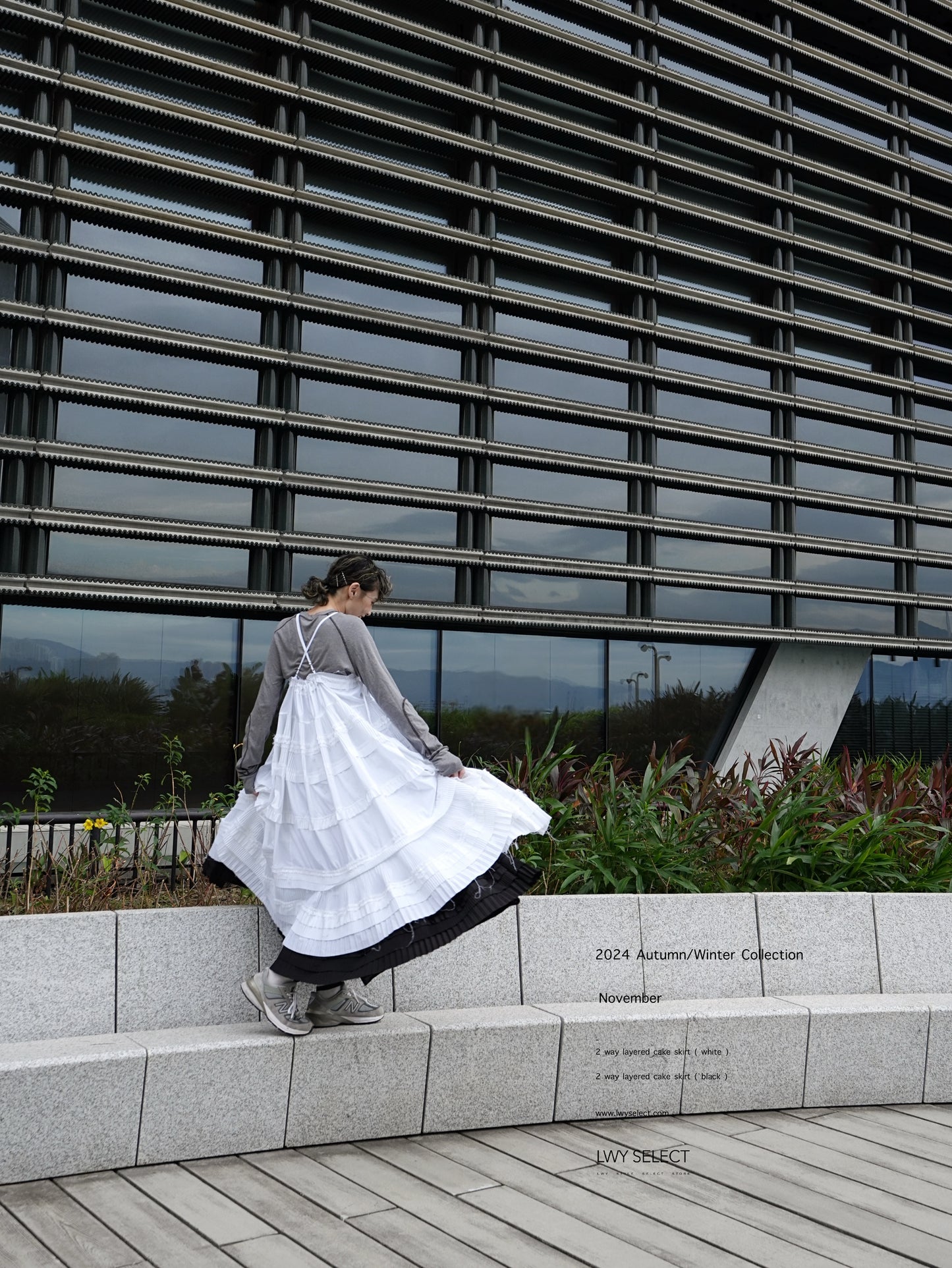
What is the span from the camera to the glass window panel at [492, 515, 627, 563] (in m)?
16.4

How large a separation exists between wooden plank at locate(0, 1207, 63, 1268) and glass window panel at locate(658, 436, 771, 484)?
607 inches

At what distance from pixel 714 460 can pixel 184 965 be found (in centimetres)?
1490

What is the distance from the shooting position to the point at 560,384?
16.9 meters

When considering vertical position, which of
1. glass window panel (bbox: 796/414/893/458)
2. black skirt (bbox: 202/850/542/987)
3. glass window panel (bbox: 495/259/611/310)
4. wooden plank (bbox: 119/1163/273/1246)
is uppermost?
glass window panel (bbox: 495/259/611/310)

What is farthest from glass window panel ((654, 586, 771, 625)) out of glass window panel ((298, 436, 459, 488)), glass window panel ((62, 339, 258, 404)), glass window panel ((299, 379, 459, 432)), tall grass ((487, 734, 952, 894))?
tall grass ((487, 734, 952, 894))

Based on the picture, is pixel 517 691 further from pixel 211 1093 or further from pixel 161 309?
pixel 211 1093

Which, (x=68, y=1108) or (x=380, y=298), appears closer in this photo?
(x=68, y=1108)

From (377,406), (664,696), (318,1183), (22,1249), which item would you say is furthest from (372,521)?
(22,1249)

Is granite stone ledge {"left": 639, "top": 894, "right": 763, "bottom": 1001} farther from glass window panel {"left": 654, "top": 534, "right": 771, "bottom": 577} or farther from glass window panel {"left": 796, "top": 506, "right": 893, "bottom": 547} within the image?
glass window panel {"left": 796, "top": 506, "right": 893, "bottom": 547}

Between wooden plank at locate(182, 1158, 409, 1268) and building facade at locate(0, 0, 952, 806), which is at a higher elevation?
building facade at locate(0, 0, 952, 806)

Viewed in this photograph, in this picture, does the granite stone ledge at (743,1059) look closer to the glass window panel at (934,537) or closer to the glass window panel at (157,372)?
the glass window panel at (157,372)

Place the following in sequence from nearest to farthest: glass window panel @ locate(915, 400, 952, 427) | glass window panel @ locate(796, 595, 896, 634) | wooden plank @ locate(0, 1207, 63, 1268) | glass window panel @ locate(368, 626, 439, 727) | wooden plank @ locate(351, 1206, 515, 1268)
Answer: wooden plank @ locate(0, 1207, 63, 1268), wooden plank @ locate(351, 1206, 515, 1268), glass window panel @ locate(368, 626, 439, 727), glass window panel @ locate(796, 595, 896, 634), glass window panel @ locate(915, 400, 952, 427)

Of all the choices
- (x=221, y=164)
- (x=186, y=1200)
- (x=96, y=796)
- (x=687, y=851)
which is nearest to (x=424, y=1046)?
(x=186, y=1200)

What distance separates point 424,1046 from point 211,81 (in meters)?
13.6
